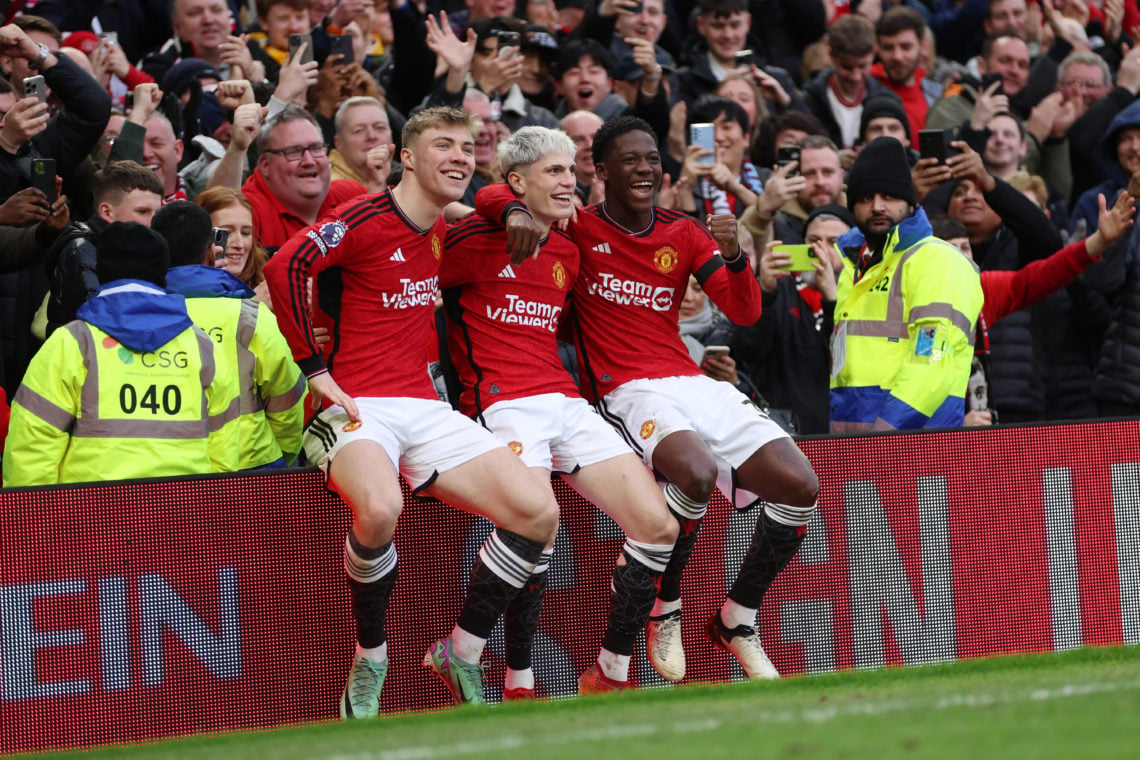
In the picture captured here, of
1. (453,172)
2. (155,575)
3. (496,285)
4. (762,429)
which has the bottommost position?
(155,575)

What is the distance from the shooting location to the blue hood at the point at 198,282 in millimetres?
8094

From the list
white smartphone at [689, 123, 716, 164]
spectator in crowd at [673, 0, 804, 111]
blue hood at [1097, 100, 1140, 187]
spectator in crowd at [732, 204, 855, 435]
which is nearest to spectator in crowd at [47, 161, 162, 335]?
white smartphone at [689, 123, 716, 164]

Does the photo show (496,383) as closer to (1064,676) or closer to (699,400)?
(699,400)

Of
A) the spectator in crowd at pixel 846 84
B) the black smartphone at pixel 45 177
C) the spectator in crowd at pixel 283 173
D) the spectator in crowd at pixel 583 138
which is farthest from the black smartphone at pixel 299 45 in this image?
the spectator in crowd at pixel 846 84

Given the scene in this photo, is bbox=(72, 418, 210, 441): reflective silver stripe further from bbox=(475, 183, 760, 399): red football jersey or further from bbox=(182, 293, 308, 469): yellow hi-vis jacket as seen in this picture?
bbox=(475, 183, 760, 399): red football jersey

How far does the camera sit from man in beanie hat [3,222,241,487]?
7.36m

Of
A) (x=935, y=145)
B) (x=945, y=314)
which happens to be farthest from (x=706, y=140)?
(x=945, y=314)

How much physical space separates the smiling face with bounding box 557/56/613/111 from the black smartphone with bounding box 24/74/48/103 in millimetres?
4714

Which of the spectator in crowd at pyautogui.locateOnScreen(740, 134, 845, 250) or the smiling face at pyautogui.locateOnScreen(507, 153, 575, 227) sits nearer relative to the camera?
the smiling face at pyautogui.locateOnScreen(507, 153, 575, 227)

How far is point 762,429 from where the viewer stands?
8141 millimetres

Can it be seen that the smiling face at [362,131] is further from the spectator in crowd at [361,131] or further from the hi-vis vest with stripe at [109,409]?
the hi-vis vest with stripe at [109,409]

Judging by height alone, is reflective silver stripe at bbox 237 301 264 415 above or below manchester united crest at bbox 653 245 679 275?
below

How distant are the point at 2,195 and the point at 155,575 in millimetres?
2914

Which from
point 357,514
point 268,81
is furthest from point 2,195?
point 357,514
